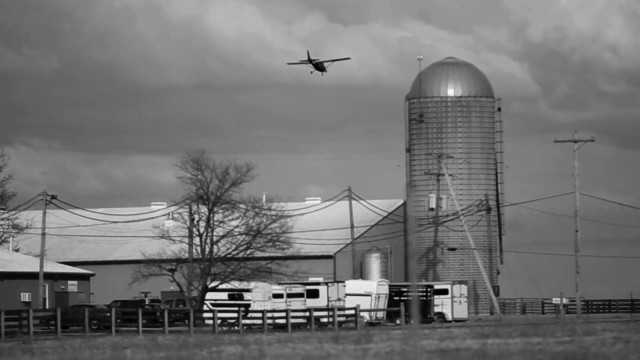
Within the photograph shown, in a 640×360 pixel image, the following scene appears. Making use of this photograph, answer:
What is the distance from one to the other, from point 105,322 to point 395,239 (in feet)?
110

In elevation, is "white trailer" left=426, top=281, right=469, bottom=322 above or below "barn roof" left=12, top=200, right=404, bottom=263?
below

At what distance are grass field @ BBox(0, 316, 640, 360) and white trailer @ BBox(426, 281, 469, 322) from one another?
2272 centimetres

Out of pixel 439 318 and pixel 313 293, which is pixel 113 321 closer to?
pixel 313 293

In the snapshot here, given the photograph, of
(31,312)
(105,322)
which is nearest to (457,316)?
(105,322)

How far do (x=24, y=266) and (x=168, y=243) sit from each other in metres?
13.6

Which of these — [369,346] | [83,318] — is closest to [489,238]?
[83,318]

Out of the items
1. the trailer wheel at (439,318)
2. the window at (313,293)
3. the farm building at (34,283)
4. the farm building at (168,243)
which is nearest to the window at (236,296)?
the window at (313,293)

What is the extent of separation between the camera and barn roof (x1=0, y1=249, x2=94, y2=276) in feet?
229

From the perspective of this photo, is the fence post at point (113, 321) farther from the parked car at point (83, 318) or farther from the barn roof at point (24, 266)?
the barn roof at point (24, 266)

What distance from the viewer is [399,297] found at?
67250mm

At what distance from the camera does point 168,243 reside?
273ft

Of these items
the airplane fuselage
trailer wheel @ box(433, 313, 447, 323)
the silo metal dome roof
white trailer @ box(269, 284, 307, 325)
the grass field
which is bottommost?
trailer wheel @ box(433, 313, 447, 323)

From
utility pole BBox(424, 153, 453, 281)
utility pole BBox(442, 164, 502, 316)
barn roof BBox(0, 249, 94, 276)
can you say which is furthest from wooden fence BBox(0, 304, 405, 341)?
utility pole BBox(424, 153, 453, 281)

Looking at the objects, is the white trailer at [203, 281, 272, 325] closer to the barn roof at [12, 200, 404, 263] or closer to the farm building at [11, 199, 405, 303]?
the farm building at [11, 199, 405, 303]
